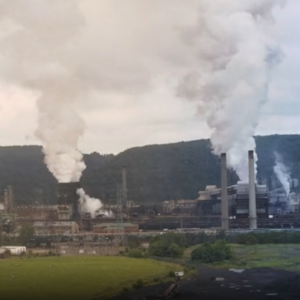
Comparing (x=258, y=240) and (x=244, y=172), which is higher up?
(x=244, y=172)

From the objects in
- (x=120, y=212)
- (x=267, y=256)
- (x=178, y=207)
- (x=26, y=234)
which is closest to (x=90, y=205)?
(x=120, y=212)

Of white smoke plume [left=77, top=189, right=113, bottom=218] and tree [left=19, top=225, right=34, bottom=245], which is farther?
white smoke plume [left=77, top=189, right=113, bottom=218]

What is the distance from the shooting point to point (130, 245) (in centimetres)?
613

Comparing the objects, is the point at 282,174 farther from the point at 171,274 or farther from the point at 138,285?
the point at 138,285

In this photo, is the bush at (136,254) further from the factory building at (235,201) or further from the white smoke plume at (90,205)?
the factory building at (235,201)

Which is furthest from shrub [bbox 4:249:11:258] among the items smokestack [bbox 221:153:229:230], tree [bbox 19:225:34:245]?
smokestack [bbox 221:153:229:230]

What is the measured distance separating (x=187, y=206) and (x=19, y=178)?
4.59 feet

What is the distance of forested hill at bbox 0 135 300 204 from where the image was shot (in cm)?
644

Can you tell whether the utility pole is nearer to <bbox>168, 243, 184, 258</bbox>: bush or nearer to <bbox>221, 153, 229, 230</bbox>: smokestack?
<bbox>168, 243, 184, 258</bbox>: bush

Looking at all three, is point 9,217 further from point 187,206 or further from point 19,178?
point 187,206

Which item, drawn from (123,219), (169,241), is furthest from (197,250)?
(123,219)

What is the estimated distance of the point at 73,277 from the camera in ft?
19.1

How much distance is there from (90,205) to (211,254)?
46.9 inches

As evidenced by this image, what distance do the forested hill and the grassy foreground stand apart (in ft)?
2.44
